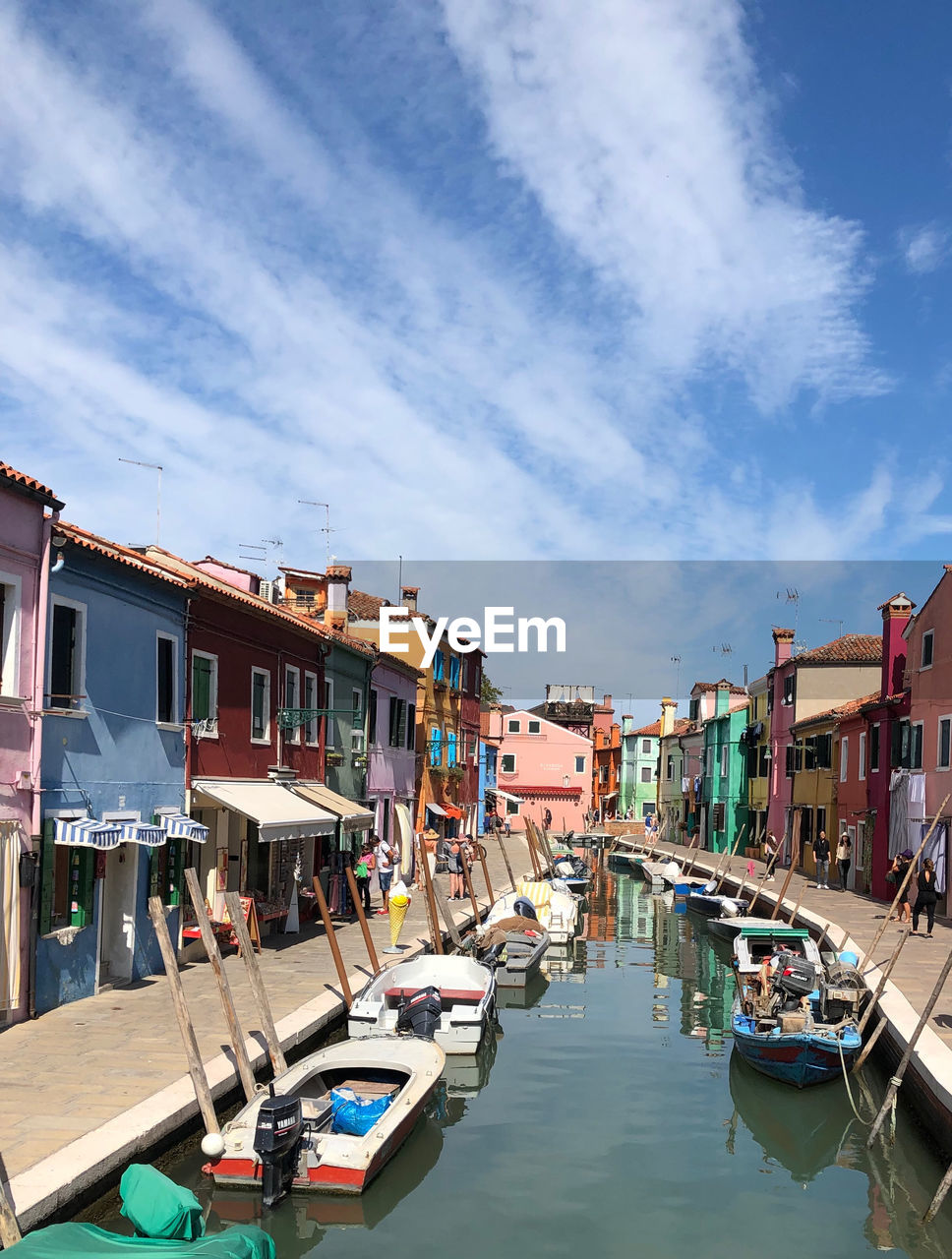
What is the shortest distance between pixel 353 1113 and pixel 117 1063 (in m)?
2.78

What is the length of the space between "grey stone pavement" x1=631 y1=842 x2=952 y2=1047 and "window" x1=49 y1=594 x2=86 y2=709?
12.7 m

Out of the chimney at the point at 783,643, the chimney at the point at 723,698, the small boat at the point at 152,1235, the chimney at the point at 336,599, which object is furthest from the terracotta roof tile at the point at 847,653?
the small boat at the point at 152,1235

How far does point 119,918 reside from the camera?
18047mm

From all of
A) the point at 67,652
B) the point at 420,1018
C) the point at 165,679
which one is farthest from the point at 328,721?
the point at 420,1018

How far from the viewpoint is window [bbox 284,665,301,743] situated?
25.9m

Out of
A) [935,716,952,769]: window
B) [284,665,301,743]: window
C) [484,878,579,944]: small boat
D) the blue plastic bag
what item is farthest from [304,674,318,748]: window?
[935,716,952,769]: window

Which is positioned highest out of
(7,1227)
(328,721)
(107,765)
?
(328,721)

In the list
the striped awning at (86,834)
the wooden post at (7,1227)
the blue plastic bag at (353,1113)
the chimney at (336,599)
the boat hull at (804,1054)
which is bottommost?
the boat hull at (804,1054)

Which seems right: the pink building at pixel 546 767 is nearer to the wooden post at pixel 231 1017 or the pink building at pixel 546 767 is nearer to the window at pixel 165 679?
the window at pixel 165 679

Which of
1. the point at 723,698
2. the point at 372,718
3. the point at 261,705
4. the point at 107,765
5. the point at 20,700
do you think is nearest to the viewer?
the point at 20,700

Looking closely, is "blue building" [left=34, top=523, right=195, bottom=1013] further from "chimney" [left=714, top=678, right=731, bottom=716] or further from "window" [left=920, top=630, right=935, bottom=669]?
"chimney" [left=714, top=678, right=731, bottom=716]

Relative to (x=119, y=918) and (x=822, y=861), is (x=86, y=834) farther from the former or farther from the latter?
(x=822, y=861)

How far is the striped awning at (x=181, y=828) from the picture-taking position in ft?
61.0

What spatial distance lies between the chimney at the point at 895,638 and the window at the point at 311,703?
58.1ft
